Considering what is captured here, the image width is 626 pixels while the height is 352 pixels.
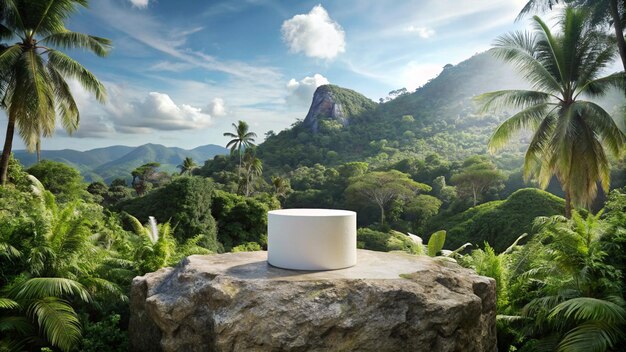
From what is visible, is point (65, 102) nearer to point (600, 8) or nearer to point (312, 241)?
point (312, 241)

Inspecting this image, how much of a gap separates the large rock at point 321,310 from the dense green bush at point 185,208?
18.0 meters

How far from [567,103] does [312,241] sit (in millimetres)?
12643

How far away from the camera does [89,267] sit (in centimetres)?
727

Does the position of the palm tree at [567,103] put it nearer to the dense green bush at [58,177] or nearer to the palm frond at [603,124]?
the palm frond at [603,124]

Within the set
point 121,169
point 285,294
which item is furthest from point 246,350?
point 121,169

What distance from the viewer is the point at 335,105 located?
95.8 m

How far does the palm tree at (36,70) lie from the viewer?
43.8ft

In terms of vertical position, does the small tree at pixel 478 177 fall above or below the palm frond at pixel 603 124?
below

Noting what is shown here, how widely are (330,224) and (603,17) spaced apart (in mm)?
14359

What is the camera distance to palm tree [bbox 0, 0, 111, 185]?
13359mm

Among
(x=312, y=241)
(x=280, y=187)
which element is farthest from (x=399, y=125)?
(x=312, y=241)

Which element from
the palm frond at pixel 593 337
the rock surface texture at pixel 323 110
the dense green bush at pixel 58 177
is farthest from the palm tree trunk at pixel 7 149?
the rock surface texture at pixel 323 110

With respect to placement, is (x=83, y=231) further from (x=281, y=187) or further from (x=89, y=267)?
(x=281, y=187)

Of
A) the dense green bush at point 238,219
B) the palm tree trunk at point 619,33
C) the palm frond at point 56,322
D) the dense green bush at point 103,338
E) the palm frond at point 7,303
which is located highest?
the palm tree trunk at point 619,33
